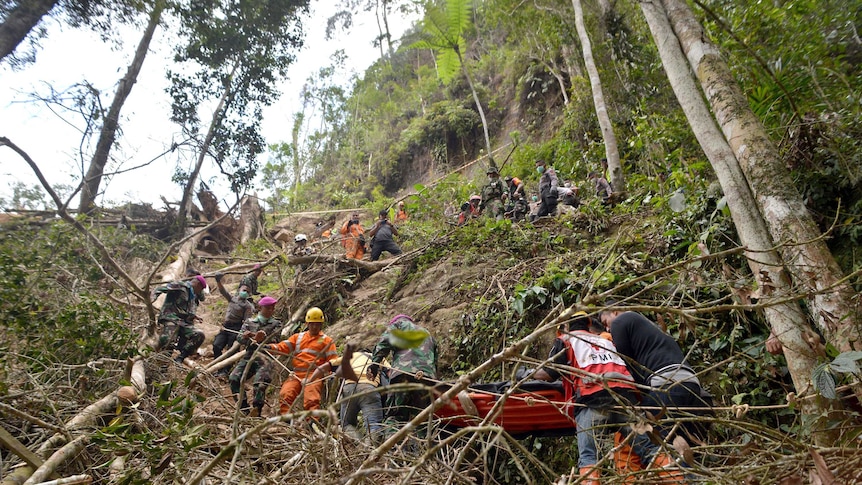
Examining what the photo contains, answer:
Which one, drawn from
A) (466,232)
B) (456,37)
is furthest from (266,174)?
(466,232)

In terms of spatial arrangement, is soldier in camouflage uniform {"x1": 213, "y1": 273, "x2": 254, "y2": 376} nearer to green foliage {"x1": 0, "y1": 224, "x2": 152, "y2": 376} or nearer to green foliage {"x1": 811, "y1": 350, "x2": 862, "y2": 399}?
green foliage {"x1": 0, "y1": 224, "x2": 152, "y2": 376}

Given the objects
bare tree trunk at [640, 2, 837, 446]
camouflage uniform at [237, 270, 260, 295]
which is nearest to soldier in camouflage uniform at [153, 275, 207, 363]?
camouflage uniform at [237, 270, 260, 295]

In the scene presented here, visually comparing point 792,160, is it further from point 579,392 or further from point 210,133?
point 210,133

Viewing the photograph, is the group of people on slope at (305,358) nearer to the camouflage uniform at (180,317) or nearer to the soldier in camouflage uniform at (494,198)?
the camouflage uniform at (180,317)

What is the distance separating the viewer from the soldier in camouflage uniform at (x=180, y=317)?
6727 millimetres

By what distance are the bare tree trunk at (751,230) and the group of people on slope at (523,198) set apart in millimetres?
3340

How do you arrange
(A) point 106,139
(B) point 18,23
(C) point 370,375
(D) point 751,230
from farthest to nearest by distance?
(A) point 106,139 → (B) point 18,23 → (C) point 370,375 → (D) point 751,230

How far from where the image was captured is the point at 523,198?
30.8 ft

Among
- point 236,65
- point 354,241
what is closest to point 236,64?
point 236,65

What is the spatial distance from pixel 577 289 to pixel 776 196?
2231 millimetres

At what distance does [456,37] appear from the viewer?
1366cm

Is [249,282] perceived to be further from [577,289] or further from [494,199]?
[577,289]

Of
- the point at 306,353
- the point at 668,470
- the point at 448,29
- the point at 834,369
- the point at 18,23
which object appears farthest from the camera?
the point at 448,29

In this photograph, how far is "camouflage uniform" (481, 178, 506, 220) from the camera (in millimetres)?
9102
